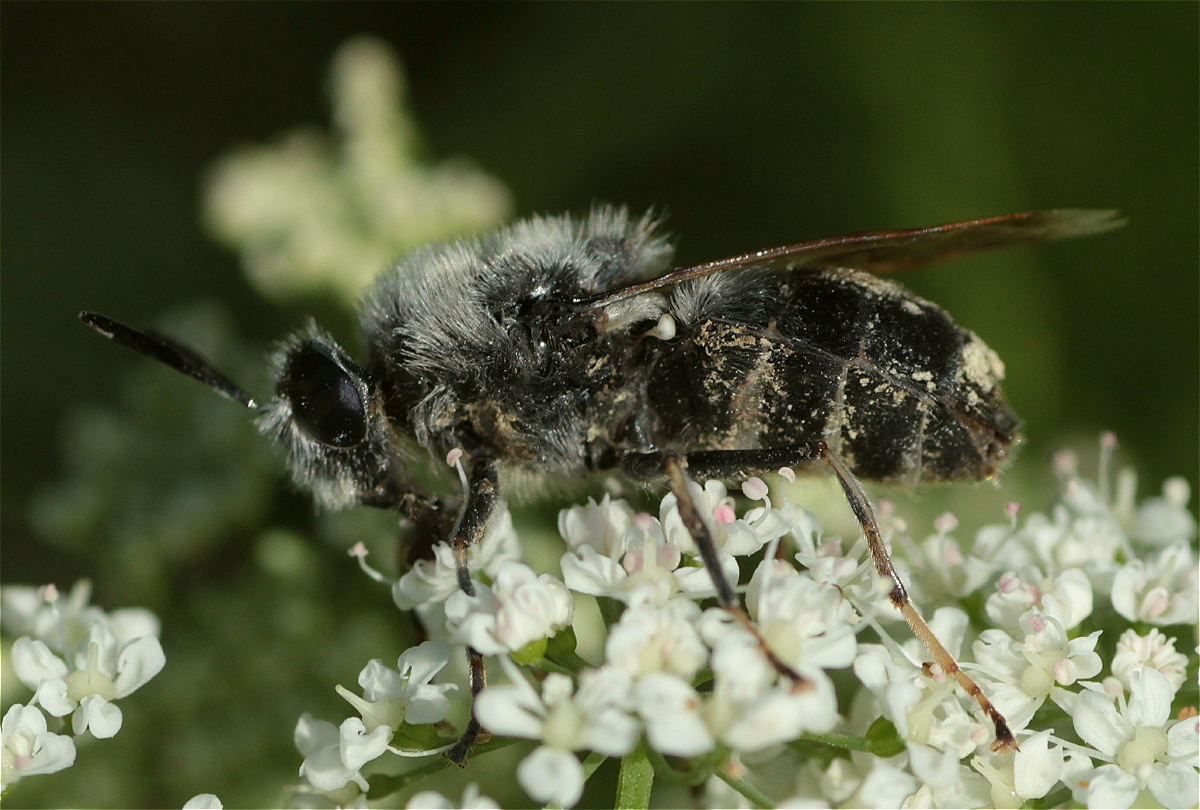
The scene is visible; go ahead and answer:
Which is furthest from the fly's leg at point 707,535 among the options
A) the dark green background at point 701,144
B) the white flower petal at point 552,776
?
Result: the dark green background at point 701,144

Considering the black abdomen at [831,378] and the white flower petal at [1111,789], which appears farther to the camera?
the black abdomen at [831,378]

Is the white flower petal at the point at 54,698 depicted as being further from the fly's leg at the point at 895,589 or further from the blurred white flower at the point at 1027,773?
the blurred white flower at the point at 1027,773

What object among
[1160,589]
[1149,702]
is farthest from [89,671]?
[1160,589]

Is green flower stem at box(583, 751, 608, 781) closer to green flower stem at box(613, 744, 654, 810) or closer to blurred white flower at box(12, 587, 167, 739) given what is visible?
green flower stem at box(613, 744, 654, 810)

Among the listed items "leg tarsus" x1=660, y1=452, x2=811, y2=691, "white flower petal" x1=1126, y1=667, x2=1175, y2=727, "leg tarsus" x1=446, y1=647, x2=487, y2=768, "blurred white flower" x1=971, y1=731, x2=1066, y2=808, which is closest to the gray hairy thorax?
"leg tarsus" x1=660, y1=452, x2=811, y2=691

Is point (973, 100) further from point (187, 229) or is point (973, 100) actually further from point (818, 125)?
point (187, 229)

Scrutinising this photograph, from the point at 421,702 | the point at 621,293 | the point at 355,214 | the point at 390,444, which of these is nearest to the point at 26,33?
the point at 355,214
